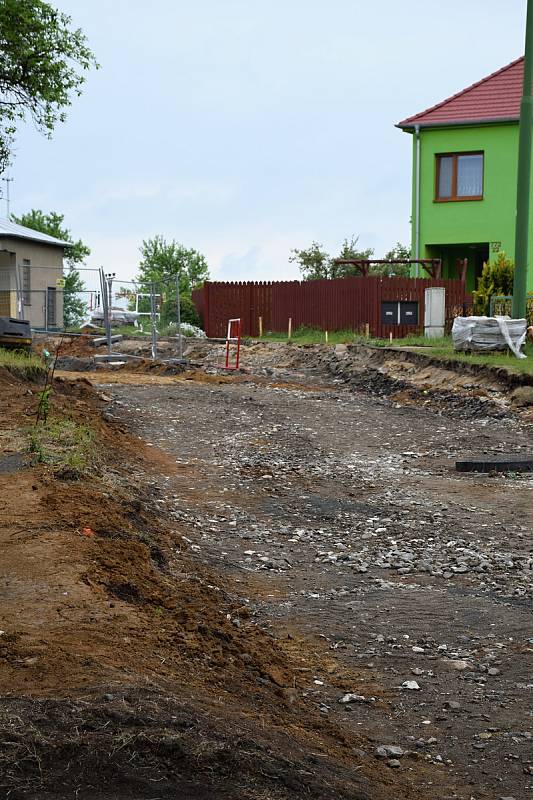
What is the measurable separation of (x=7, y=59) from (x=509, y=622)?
22.7 m

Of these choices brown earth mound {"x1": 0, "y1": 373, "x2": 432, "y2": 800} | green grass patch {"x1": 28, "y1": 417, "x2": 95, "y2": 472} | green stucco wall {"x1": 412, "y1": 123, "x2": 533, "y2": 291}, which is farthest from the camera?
green stucco wall {"x1": 412, "y1": 123, "x2": 533, "y2": 291}

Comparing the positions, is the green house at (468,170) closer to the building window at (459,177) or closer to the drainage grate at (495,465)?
the building window at (459,177)

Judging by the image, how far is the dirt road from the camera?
5906 millimetres

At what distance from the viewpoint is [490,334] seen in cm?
2338

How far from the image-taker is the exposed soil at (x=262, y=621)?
14.0 feet

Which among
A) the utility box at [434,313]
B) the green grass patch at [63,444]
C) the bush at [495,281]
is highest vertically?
the bush at [495,281]

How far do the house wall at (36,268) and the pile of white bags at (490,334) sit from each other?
17758mm

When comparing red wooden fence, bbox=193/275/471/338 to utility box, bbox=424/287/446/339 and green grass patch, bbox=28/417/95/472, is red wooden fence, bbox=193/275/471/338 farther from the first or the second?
green grass patch, bbox=28/417/95/472

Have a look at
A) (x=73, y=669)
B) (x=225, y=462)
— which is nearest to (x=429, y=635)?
(x=73, y=669)

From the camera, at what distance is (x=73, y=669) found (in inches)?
196

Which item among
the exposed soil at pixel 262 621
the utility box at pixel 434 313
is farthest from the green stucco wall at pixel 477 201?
the exposed soil at pixel 262 621

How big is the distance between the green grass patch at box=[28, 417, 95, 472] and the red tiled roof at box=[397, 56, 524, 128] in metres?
27.5

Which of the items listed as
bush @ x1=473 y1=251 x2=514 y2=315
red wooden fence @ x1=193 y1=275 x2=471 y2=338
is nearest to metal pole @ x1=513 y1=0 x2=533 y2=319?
bush @ x1=473 y1=251 x2=514 y2=315

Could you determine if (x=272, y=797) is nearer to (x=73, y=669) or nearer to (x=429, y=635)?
(x=73, y=669)
